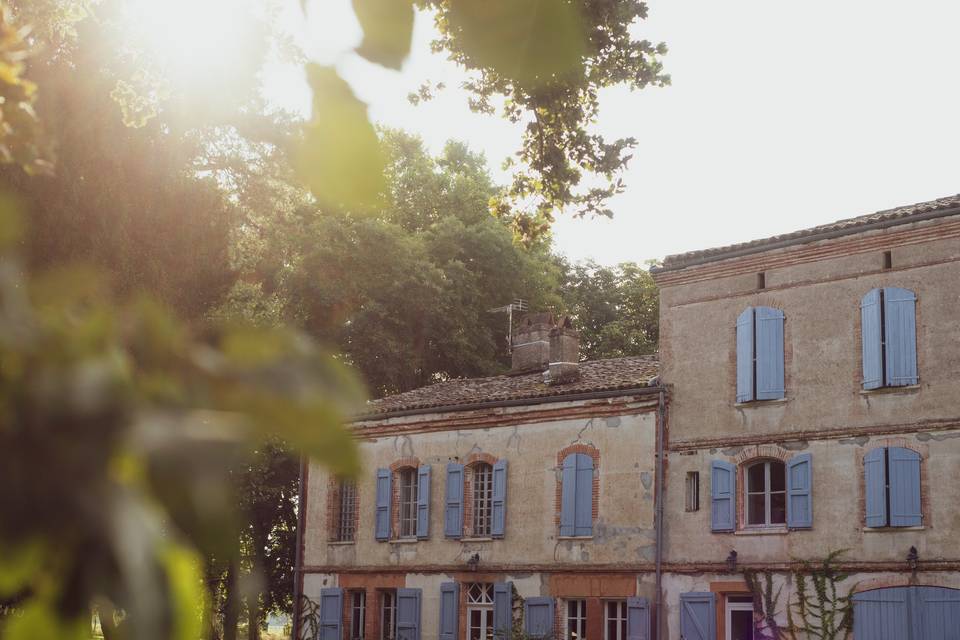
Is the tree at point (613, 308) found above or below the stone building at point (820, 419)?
above

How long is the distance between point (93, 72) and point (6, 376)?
27.7ft

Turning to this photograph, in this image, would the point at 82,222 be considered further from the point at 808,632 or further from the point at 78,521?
the point at 808,632

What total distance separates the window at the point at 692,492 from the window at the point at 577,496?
6.71ft

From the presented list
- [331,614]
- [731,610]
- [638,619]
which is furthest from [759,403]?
[331,614]

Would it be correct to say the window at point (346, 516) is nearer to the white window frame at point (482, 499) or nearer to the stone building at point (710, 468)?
the stone building at point (710, 468)

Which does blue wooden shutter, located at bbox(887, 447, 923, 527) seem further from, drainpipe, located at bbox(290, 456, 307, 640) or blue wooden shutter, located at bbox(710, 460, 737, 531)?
drainpipe, located at bbox(290, 456, 307, 640)

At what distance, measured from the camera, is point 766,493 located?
2186 centimetres

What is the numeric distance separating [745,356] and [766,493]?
2.61 meters

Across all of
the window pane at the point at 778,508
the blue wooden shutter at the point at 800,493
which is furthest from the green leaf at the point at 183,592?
the window pane at the point at 778,508

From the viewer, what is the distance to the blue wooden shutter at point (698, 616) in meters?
21.7

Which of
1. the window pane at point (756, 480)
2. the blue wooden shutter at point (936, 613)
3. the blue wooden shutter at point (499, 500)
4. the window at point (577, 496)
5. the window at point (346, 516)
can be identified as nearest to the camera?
the blue wooden shutter at point (936, 613)

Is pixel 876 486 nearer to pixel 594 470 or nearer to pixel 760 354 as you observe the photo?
pixel 760 354

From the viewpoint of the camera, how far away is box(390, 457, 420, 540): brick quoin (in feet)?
89.8

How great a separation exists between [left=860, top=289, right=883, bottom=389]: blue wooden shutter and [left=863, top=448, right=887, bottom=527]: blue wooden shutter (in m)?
1.25
